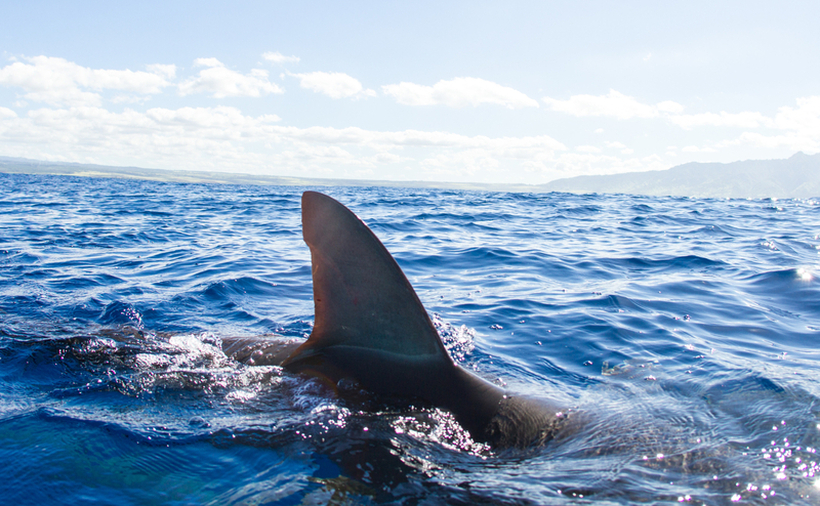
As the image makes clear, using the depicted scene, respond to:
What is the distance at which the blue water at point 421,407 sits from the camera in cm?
293

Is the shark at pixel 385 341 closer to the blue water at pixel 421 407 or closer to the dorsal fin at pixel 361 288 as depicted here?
the dorsal fin at pixel 361 288

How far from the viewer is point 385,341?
11.9ft

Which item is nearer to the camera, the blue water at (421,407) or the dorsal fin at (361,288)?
the blue water at (421,407)

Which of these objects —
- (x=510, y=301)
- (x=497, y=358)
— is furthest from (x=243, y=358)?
(x=510, y=301)

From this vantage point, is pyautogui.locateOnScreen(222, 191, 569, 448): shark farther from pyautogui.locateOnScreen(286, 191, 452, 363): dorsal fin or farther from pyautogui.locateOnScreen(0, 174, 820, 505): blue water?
pyautogui.locateOnScreen(0, 174, 820, 505): blue water

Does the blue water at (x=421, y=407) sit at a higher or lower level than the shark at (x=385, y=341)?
lower

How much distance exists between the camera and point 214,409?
3.87 metres

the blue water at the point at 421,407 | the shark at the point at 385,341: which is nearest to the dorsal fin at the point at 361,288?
the shark at the point at 385,341

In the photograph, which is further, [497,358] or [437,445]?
[497,358]

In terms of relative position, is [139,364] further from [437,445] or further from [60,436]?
[437,445]

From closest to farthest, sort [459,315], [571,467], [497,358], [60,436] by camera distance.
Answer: [571,467] < [60,436] < [497,358] < [459,315]

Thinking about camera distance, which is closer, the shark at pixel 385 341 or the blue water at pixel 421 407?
the blue water at pixel 421 407

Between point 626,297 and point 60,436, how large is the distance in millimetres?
7474

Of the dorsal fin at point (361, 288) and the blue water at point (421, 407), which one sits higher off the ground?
the dorsal fin at point (361, 288)
